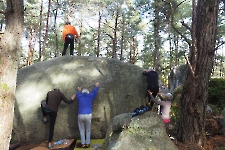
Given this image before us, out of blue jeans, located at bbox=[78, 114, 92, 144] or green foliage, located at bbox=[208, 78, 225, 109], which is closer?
blue jeans, located at bbox=[78, 114, 92, 144]

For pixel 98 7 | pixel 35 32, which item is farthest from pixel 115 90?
pixel 35 32

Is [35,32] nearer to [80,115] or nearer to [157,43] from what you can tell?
[157,43]

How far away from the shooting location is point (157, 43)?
19906mm

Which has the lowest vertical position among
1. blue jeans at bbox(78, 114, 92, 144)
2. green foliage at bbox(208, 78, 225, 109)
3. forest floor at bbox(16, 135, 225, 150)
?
forest floor at bbox(16, 135, 225, 150)

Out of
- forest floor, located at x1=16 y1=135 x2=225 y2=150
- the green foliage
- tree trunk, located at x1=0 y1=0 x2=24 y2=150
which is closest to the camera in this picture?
tree trunk, located at x1=0 y1=0 x2=24 y2=150

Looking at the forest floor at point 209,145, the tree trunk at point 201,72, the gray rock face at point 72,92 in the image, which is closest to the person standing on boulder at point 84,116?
the forest floor at point 209,145

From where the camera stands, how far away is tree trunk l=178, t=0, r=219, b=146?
5535 millimetres

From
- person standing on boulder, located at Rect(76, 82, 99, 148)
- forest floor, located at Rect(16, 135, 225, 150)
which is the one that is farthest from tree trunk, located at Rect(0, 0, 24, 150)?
forest floor, located at Rect(16, 135, 225, 150)

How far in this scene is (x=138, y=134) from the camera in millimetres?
4582

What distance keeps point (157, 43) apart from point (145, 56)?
36.5 feet

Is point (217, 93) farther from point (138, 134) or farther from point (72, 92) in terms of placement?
point (72, 92)

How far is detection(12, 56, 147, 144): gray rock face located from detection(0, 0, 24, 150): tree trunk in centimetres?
302

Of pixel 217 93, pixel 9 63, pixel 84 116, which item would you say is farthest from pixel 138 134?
pixel 217 93

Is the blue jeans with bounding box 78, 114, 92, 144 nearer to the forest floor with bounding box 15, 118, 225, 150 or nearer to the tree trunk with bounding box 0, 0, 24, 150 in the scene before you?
the forest floor with bounding box 15, 118, 225, 150
